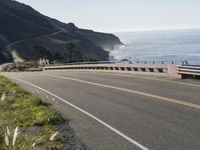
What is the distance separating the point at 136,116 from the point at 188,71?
12.6 metres

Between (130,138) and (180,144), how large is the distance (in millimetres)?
1371

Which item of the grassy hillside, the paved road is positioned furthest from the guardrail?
the grassy hillside

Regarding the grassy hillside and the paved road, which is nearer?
the grassy hillside

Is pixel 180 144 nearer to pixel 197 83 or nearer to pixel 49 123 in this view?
pixel 49 123

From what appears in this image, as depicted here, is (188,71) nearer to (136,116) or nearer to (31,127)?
(136,116)

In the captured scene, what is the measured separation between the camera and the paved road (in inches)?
408

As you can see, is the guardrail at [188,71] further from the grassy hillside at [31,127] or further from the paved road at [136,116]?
the grassy hillside at [31,127]

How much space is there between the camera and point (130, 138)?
10.8m

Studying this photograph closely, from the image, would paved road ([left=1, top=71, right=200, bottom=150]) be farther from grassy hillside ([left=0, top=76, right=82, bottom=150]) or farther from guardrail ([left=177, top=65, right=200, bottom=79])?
guardrail ([left=177, top=65, right=200, bottom=79])

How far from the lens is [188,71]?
25.8 metres

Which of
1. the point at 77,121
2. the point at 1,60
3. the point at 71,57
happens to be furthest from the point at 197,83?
the point at 71,57

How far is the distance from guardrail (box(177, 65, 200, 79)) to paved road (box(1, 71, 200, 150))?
2601 millimetres

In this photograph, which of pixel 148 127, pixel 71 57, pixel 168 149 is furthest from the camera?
pixel 71 57

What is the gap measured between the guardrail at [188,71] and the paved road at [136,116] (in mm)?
2601
